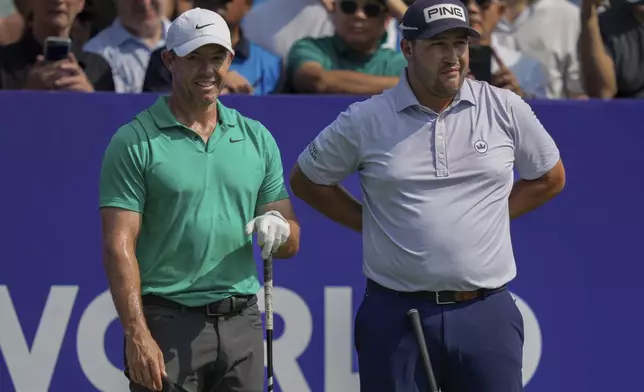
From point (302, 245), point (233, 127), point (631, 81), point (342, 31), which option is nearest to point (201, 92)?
point (233, 127)

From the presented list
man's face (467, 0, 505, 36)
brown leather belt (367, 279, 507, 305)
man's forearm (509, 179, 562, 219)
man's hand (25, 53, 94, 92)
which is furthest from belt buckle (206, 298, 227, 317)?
man's face (467, 0, 505, 36)

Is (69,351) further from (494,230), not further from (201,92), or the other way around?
(494,230)

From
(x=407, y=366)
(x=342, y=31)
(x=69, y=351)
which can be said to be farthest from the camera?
(x=342, y=31)

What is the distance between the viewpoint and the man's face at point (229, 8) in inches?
276

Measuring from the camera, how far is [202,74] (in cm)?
462

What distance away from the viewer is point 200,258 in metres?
4.56

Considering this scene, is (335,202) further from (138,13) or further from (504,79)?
(138,13)

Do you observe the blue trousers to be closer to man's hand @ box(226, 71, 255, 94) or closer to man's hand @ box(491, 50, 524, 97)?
man's hand @ box(226, 71, 255, 94)

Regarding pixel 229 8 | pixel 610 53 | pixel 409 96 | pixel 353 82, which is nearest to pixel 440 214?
pixel 409 96

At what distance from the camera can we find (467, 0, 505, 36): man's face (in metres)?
7.21

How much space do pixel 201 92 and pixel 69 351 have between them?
1.97 meters

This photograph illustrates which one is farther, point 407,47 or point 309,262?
point 309,262

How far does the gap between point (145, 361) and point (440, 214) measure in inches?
44.0

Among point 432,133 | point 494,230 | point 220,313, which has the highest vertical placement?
point 432,133
